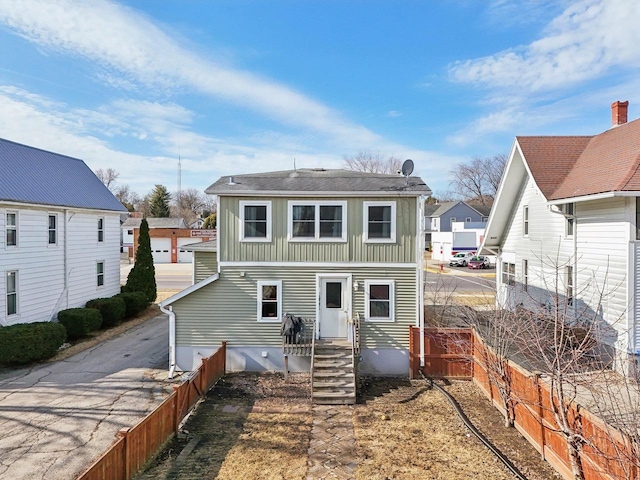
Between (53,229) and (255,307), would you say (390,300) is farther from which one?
(53,229)

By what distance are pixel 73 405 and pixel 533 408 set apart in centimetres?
1127

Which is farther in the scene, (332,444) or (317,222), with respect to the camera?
(317,222)

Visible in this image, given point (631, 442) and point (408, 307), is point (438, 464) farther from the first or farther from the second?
point (408, 307)

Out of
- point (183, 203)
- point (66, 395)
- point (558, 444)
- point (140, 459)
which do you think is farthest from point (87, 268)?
point (183, 203)

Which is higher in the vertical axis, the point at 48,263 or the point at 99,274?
the point at 48,263

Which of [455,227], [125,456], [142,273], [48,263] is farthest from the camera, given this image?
[455,227]

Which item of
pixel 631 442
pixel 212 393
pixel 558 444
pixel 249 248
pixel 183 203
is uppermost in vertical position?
pixel 183 203

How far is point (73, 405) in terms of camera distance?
35.1ft

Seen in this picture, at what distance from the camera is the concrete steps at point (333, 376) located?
1116 centimetres

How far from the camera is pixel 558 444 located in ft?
24.2

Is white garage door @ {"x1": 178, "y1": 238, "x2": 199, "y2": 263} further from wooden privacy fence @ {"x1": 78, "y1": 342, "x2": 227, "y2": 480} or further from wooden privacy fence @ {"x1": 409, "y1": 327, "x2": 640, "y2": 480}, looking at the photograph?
wooden privacy fence @ {"x1": 409, "y1": 327, "x2": 640, "y2": 480}

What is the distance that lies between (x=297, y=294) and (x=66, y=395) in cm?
724

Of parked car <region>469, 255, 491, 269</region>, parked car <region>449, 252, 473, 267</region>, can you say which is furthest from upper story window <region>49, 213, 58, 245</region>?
parked car <region>449, 252, 473, 267</region>

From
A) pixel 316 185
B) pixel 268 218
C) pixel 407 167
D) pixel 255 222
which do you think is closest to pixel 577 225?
pixel 407 167
